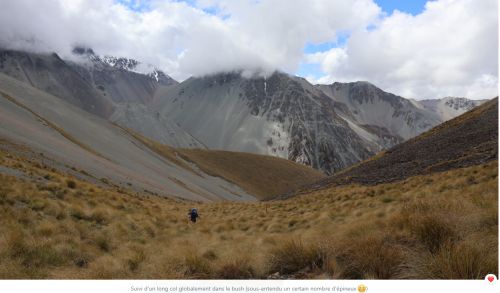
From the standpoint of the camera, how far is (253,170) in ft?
479

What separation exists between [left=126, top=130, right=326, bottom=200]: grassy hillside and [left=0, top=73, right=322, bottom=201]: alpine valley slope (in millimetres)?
5022

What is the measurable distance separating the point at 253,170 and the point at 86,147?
89.2 m

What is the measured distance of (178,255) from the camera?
819 centimetres

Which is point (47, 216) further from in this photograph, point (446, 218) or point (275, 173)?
point (275, 173)

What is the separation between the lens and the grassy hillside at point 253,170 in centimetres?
12677

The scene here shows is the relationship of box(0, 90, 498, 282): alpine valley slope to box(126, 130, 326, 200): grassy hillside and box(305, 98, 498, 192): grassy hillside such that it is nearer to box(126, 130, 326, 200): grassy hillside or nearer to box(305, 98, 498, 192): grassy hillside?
box(305, 98, 498, 192): grassy hillside

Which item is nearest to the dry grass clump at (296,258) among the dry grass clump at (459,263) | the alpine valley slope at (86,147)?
the dry grass clump at (459,263)

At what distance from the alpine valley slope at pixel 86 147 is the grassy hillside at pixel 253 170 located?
5.02 meters

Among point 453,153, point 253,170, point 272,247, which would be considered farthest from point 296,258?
point 253,170

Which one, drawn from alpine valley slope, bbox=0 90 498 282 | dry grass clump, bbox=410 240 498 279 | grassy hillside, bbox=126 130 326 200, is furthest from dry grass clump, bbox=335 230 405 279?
grassy hillside, bbox=126 130 326 200

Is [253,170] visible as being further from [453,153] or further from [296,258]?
[296,258]

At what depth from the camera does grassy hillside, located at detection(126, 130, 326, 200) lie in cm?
12677

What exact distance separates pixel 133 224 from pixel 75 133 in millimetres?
62327

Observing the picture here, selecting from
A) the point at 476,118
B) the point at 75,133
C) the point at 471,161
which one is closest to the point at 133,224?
the point at 471,161
